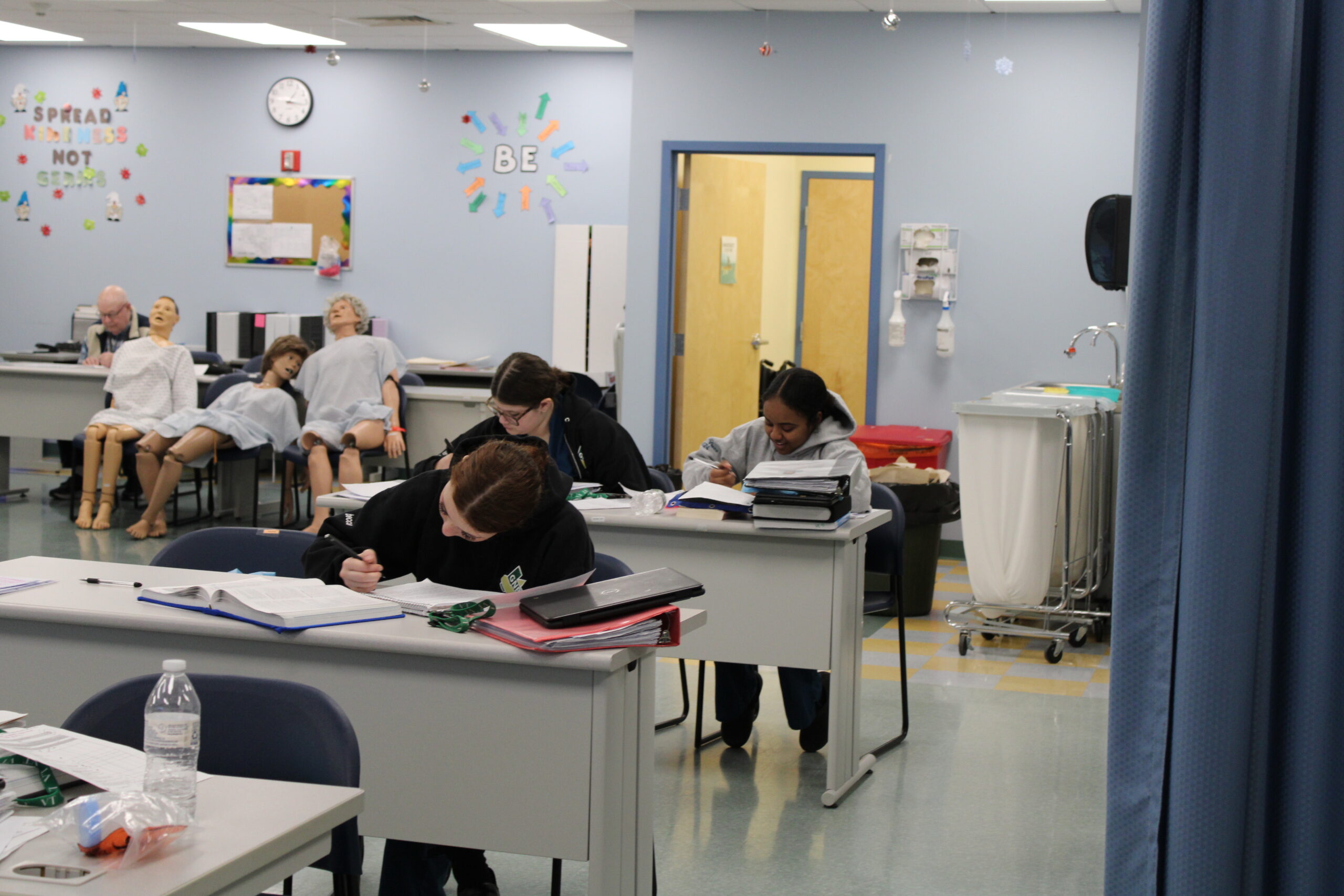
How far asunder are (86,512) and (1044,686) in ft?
17.5

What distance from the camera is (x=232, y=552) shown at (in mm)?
3062

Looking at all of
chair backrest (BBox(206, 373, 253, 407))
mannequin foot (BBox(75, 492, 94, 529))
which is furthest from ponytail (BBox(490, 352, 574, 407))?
mannequin foot (BBox(75, 492, 94, 529))

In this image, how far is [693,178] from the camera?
25.7ft

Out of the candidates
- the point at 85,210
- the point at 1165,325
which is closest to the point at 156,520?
the point at 85,210

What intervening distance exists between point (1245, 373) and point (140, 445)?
6.91m

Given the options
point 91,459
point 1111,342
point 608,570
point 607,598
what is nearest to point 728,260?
point 1111,342

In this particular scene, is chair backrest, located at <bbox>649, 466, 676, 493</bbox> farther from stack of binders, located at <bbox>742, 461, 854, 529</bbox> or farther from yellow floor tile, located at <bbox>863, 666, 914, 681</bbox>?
yellow floor tile, located at <bbox>863, 666, 914, 681</bbox>

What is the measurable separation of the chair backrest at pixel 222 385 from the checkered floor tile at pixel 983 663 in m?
4.08

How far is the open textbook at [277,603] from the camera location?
7.82 ft

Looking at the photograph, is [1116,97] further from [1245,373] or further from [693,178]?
[1245,373]

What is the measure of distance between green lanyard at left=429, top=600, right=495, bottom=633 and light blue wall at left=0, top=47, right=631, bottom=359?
721 centimetres

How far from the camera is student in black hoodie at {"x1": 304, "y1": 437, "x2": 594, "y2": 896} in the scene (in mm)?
2639

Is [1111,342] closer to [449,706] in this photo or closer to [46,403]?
[449,706]

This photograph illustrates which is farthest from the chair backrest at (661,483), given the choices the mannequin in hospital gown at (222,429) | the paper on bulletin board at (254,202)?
the paper on bulletin board at (254,202)
